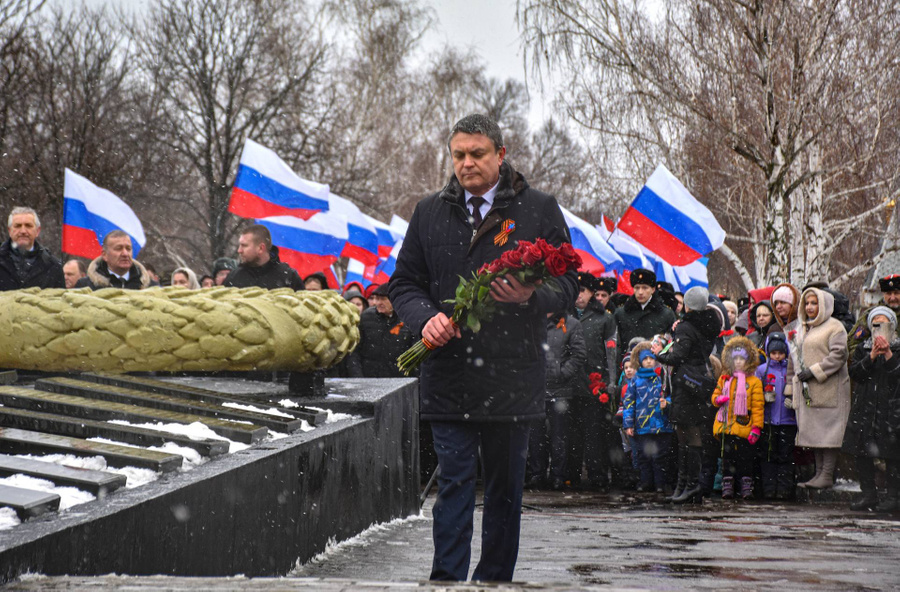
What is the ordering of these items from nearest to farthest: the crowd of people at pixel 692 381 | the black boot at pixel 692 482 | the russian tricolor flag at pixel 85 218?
the crowd of people at pixel 692 381, the black boot at pixel 692 482, the russian tricolor flag at pixel 85 218

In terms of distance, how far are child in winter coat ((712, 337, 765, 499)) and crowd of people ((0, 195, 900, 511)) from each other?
0.04 feet

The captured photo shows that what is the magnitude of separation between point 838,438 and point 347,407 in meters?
6.24

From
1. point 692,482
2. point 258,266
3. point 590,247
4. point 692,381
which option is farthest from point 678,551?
point 590,247

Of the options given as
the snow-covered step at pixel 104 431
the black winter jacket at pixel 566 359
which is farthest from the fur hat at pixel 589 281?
the snow-covered step at pixel 104 431

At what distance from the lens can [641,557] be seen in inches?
195

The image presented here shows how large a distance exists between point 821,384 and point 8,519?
857 cm

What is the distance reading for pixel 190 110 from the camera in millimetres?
27203

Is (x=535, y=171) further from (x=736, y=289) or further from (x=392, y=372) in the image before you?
(x=392, y=372)

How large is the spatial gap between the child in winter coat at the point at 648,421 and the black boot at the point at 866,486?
6.31 feet

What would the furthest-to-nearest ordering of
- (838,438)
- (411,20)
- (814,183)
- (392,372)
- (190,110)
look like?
(411,20) → (190,110) → (814,183) → (392,372) → (838,438)

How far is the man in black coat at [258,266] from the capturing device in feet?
28.5

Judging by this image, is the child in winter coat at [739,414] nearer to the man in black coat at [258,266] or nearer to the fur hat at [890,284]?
the fur hat at [890,284]

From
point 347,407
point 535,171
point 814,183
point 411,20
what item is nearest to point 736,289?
point 535,171

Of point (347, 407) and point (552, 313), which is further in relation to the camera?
point (347, 407)
